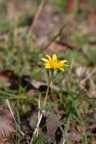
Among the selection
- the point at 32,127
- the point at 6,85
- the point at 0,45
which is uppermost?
the point at 0,45

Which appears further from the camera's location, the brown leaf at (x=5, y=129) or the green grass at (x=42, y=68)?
the green grass at (x=42, y=68)

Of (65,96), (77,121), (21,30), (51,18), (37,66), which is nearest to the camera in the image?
(77,121)

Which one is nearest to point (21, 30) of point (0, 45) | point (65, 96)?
point (0, 45)

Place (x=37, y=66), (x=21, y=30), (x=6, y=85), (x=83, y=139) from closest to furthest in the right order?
(x=83, y=139) → (x=6, y=85) → (x=37, y=66) → (x=21, y=30)

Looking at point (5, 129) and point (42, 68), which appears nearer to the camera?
point (5, 129)

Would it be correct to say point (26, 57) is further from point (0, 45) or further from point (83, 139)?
point (83, 139)

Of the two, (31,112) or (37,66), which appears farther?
(37,66)

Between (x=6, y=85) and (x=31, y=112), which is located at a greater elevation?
(x=6, y=85)

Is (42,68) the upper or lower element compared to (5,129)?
upper

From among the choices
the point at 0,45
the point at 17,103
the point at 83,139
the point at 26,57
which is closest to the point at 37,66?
the point at 26,57

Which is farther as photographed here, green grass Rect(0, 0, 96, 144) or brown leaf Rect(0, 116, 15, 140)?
green grass Rect(0, 0, 96, 144)
